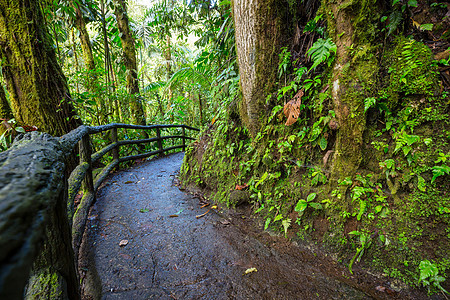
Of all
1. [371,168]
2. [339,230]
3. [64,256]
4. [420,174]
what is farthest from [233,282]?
[420,174]

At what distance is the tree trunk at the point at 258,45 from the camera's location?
3016 millimetres

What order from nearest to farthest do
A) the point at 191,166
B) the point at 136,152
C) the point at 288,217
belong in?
1. the point at 288,217
2. the point at 191,166
3. the point at 136,152

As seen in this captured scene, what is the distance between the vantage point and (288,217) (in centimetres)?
251

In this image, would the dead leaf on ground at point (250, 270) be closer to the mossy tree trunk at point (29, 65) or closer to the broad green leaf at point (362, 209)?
the broad green leaf at point (362, 209)

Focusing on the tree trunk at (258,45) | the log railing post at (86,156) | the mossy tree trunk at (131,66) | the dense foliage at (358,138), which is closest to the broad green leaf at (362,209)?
the dense foliage at (358,138)

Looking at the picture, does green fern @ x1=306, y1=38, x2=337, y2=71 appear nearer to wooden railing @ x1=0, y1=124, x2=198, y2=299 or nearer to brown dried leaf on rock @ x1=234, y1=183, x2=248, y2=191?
brown dried leaf on rock @ x1=234, y1=183, x2=248, y2=191

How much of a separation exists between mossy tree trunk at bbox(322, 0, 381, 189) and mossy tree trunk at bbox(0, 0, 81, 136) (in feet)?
15.1

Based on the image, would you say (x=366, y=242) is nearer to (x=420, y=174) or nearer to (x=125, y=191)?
(x=420, y=174)

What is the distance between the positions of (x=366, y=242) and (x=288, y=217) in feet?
2.58

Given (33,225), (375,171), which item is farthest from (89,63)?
(375,171)

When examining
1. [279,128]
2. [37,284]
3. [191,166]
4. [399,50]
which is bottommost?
[191,166]

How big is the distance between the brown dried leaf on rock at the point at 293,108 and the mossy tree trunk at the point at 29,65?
4027 millimetres

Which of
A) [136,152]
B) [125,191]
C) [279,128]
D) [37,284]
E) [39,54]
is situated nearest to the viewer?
[37,284]

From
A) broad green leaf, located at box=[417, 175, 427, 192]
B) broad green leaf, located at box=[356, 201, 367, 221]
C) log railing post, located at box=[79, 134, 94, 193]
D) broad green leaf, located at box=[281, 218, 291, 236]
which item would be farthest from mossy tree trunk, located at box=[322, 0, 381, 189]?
log railing post, located at box=[79, 134, 94, 193]
